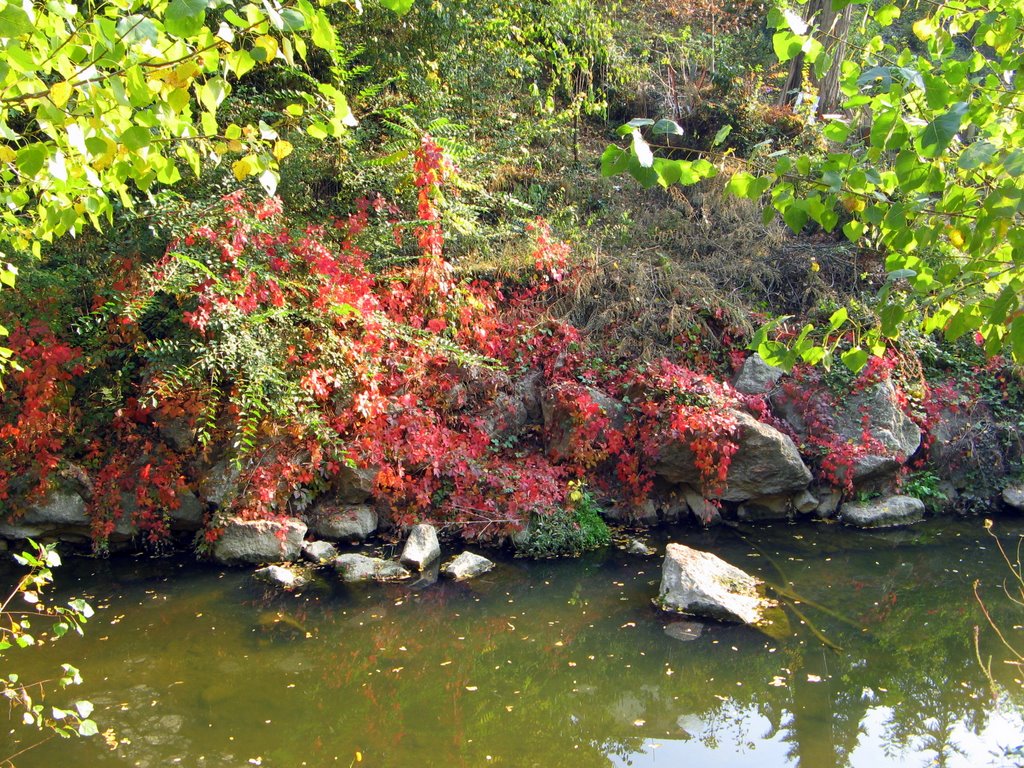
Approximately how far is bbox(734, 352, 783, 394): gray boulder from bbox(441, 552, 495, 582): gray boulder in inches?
141

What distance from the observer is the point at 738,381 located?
860 centimetres

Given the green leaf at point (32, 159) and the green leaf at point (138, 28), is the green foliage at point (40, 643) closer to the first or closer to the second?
the green leaf at point (32, 159)

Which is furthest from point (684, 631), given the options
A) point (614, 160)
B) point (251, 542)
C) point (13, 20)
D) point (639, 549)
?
point (13, 20)

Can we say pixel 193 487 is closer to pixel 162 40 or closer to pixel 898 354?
pixel 162 40

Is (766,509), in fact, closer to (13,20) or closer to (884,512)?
(884,512)

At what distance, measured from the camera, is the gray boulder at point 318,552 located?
6.64 m

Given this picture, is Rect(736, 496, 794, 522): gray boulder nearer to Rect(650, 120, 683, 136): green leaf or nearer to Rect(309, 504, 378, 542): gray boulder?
Rect(309, 504, 378, 542): gray boulder

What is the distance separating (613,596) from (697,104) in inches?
342

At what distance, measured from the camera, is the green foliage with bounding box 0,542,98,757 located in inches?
106

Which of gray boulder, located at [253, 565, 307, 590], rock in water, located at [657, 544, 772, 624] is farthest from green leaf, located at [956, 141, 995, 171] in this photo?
gray boulder, located at [253, 565, 307, 590]

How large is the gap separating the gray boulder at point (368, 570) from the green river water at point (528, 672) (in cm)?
16

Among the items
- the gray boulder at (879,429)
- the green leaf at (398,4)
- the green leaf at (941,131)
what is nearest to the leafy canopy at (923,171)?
→ the green leaf at (941,131)

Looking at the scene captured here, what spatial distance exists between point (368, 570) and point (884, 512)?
4926 millimetres

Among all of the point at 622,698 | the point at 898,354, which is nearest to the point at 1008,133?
the point at 622,698
